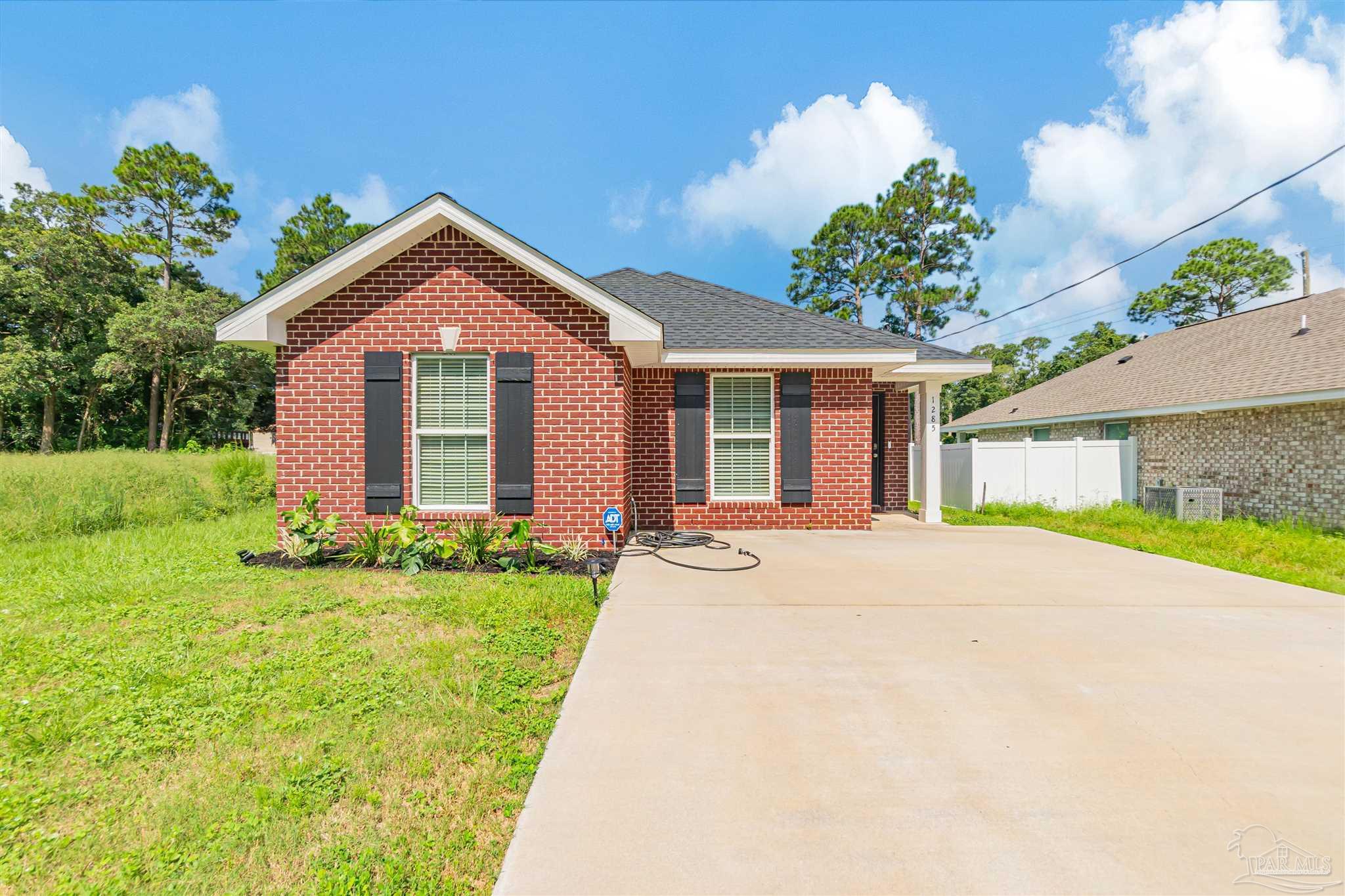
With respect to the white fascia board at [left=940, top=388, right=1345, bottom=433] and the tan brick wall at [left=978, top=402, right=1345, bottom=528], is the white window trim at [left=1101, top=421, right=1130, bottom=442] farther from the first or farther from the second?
the white fascia board at [left=940, top=388, right=1345, bottom=433]

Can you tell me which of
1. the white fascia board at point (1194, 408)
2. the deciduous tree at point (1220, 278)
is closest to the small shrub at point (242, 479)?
the white fascia board at point (1194, 408)

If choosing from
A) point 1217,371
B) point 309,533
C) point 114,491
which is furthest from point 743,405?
point 1217,371

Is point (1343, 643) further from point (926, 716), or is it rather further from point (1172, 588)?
point (926, 716)

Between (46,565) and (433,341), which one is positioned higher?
(433,341)

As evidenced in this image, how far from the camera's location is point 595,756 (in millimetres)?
2449

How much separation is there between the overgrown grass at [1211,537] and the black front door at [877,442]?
152 centimetres

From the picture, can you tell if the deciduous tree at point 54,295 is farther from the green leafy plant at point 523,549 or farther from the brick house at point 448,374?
the green leafy plant at point 523,549

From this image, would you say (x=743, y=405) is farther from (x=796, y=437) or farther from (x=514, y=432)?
(x=514, y=432)

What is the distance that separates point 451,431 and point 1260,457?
1475 cm

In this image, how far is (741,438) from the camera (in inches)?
334

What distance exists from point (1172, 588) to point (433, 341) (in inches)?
328

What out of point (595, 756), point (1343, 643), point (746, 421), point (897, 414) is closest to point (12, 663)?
point (595, 756)

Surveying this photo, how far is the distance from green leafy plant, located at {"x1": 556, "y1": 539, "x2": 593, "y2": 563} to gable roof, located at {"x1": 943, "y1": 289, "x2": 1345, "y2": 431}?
1240 cm

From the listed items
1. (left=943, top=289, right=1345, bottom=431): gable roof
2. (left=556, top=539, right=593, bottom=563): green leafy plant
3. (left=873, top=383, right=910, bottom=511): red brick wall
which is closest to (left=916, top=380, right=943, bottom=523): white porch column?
(left=873, top=383, right=910, bottom=511): red brick wall
